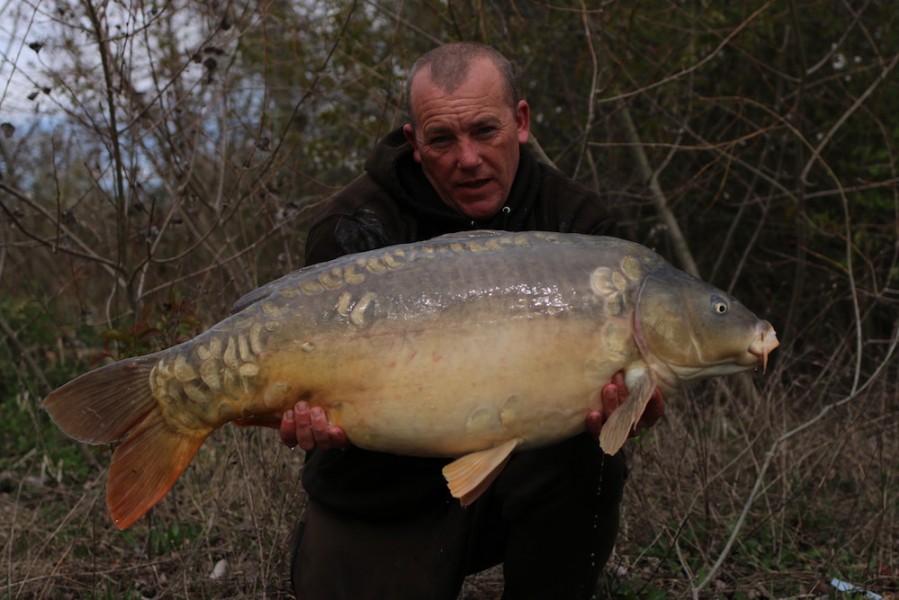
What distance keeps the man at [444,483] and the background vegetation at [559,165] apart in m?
0.39

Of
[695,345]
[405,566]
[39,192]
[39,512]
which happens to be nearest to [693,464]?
[405,566]

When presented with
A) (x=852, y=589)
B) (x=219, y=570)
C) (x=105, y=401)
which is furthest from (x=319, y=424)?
(x=852, y=589)

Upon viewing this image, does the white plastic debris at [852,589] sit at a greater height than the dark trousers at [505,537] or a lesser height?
lesser

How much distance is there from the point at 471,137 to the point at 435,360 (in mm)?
681

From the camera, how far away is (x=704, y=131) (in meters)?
5.75

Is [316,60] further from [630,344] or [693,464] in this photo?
[630,344]

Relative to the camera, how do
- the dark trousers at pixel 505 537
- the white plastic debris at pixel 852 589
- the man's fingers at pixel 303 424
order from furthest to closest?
the white plastic debris at pixel 852 589 → the dark trousers at pixel 505 537 → the man's fingers at pixel 303 424

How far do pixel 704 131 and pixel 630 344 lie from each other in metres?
4.04

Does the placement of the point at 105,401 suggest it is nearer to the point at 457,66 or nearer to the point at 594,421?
the point at 594,421

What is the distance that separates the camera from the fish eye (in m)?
1.99

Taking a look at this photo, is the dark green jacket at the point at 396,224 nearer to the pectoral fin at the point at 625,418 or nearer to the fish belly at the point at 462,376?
the fish belly at the point at 462,376

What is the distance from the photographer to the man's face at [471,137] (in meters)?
Answer: 2.41

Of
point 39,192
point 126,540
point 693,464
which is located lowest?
point 693,464

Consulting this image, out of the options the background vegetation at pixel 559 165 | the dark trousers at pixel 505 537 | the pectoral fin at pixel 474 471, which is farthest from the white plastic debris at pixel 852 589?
the pectoral fin at pixel 474 471
